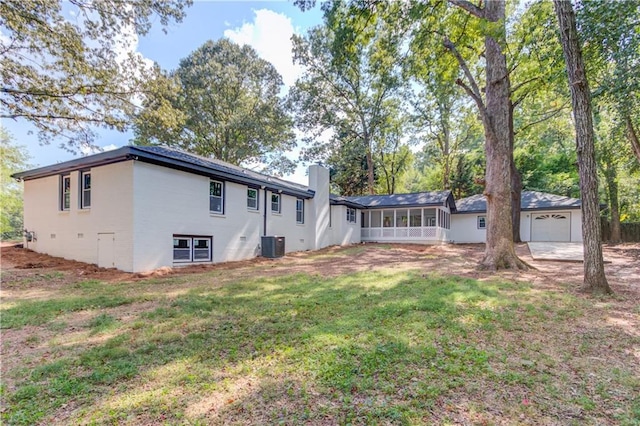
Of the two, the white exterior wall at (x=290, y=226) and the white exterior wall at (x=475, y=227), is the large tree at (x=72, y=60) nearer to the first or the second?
the white exterior wall at (x=290, y=226)

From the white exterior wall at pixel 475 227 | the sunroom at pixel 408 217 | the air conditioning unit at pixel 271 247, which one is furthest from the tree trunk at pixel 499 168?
the white exterior wall at pixel 475 227

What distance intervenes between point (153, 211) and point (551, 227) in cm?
2429

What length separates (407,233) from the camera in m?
20.7

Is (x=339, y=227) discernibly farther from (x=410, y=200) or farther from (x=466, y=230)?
(x=466, y=230)

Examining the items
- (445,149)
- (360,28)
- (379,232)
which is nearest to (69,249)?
(360,28)

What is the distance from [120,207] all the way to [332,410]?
9476mm

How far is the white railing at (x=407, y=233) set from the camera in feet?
65.5

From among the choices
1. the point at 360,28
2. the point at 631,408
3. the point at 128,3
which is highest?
the point at 128,3

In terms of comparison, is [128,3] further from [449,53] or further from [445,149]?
[445,149]

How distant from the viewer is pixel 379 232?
21750mm

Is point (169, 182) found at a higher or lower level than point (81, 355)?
higher

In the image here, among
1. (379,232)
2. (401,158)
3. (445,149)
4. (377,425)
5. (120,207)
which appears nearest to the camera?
(377,425)

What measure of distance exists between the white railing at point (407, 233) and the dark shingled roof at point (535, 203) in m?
2.86

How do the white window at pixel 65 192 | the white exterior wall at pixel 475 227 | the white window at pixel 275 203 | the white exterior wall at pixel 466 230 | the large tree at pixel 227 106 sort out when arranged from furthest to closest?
the large tree at pixel 227 106 → the white exterior wall at pixel 466 230 → the white exterior wall at pixel 475 227 → the white window at pixel 275 203 → the white window at pixel 65 192
